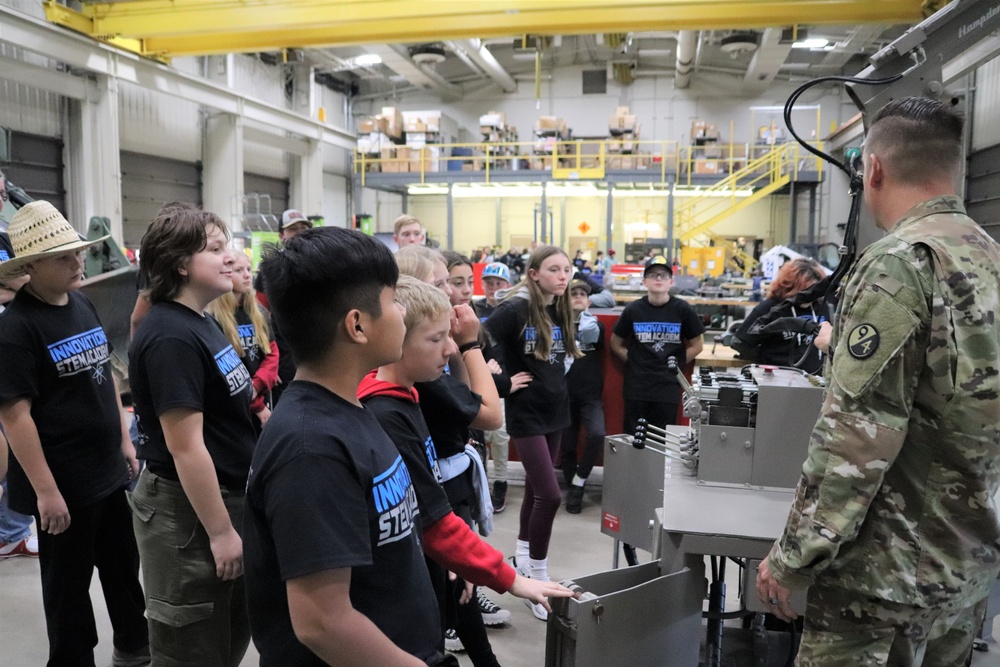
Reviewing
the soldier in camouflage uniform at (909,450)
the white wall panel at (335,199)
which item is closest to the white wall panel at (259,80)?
the white wall panel at (335,199)

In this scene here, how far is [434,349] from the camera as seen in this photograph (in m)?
1.63

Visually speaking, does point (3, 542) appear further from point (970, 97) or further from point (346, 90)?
point (346, 90)

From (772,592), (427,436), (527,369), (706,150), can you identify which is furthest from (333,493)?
(706,150)

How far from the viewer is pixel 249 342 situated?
130 inches

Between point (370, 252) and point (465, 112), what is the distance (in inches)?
801

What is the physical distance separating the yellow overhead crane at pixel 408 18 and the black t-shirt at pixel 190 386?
8.11 metres

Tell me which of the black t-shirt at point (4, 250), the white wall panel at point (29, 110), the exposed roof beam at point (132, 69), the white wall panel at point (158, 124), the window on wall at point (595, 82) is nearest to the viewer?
the black t-shirt at point (4, 250)

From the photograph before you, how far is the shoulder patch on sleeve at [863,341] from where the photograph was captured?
143 cm

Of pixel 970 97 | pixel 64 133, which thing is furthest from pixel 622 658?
pixel 970 97

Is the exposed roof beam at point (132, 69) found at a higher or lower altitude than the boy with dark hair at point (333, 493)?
higher

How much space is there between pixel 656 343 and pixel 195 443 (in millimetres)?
3312

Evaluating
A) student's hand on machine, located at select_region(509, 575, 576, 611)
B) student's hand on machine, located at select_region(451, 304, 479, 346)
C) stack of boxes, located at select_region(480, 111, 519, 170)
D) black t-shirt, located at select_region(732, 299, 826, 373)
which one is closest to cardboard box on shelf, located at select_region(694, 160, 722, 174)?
stack of boxes, located at select_region(480, 111, 519, 170)

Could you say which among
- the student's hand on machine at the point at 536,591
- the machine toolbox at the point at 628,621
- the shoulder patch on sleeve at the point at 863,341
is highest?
the shoulder patch on sleeve at the point at 863,341

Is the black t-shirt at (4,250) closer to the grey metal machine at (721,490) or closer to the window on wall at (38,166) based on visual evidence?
the grey metal machine at (721,490)
